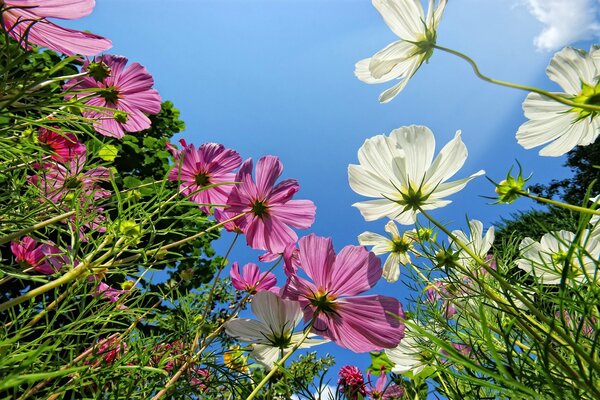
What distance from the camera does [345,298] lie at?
0.62 metres

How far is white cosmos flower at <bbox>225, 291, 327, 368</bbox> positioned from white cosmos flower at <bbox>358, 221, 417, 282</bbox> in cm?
48

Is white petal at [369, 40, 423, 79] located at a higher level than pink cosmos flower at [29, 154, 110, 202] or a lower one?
higher

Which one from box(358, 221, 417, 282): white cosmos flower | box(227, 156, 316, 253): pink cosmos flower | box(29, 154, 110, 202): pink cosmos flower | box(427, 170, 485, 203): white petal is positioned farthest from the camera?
box(358, 221, 417, 282): white cosmos flower

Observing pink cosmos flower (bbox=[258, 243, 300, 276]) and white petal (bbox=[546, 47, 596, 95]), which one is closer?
white petal (bbox=[546, 47, 596, 95])

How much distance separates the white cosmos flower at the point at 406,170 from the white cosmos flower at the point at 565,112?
9 cm

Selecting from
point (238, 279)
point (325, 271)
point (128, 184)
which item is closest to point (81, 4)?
point (325, 271)

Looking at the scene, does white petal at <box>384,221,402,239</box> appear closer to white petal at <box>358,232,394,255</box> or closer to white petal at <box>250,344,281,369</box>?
white petal at <box>358,232,394,255</box>

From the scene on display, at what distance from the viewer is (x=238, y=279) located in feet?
3.84

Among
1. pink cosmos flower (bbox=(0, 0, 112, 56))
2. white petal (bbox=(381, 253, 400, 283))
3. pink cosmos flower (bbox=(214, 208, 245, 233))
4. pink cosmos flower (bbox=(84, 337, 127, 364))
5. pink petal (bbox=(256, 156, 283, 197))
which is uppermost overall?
white petal (bbox=(381, 253, 400, 283))

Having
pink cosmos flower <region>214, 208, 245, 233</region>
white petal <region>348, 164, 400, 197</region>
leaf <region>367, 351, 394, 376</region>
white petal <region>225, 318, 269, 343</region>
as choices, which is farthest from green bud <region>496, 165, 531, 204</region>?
leaf <region>367, 351, 394, 376</region>

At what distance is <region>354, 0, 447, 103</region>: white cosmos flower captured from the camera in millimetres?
497

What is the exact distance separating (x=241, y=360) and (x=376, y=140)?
3.01 feet

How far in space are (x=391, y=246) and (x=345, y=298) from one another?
1.83 feet

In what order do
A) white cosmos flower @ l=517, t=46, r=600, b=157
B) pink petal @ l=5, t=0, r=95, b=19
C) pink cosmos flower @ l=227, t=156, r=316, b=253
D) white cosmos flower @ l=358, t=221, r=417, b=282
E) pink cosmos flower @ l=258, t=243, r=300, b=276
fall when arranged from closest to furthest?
pink petal @ l=5, t=0, r=95, b=19 → white cosmos flower @ l=517, t=46, r=600, b=157 → pink cosmos flower @ l=258, t=243, r=300, b=276 → pink cosmos flower @ l=227, t=156, r=316, b=253 → white cosmos flower @ l=358, t=221, r=417, b=282
